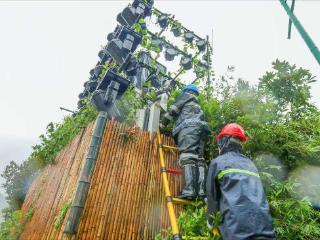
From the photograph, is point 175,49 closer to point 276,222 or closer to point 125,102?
point 125,102

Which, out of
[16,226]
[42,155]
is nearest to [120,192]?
[16,226]

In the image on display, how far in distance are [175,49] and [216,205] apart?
1163 centimetres

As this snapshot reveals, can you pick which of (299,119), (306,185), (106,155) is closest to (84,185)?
(106,155)

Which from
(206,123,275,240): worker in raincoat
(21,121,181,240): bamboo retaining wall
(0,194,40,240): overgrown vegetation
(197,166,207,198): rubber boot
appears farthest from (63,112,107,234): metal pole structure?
(0,194,40,240): overgrown vegetation

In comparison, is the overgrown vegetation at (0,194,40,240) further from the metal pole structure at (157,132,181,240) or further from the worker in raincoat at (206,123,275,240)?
the worker in raincoat at (206,123,275,240)

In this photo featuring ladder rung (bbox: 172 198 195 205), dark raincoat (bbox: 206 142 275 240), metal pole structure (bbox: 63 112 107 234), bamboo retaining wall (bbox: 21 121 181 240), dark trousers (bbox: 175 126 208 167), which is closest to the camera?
dark raincoat (bbox: 206 142 275 240)

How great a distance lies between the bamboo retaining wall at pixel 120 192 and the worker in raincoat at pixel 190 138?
46 centimetres

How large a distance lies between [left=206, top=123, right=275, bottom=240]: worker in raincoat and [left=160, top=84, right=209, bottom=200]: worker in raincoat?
1118 mm

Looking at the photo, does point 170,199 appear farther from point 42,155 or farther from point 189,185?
point 42,155

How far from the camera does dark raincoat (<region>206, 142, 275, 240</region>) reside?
2920mm

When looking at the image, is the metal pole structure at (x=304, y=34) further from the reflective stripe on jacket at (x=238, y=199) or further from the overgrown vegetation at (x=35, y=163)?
the overgrown vegetation at (x=35, y=163)

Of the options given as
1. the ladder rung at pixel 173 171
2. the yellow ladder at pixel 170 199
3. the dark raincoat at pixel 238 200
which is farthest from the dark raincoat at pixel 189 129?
the dark raincoat at pixel 238 200

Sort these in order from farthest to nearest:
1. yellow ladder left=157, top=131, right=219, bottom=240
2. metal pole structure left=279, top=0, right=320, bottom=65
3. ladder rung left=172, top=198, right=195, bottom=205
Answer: ladder rung left=172, top=198, right=195, bottom=205 → yellow ladder left=157, top=131, right=219, bottom=240 → metal pole structure left=279, top=0, right=320, bottom=65

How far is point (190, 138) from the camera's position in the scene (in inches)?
204
